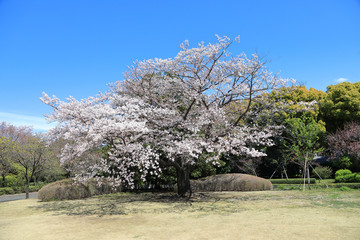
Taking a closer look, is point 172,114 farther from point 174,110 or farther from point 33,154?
point 33,154

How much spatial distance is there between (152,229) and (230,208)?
447 centimetres

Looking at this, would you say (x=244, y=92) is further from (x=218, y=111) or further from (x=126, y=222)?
(x=126, y=222)

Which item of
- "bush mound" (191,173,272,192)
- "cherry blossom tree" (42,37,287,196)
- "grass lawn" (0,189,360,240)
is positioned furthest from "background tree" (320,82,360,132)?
"grass lawn" (0,189,360,240)

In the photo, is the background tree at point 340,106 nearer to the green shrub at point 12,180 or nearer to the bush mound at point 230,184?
the bush mound at point 230,184

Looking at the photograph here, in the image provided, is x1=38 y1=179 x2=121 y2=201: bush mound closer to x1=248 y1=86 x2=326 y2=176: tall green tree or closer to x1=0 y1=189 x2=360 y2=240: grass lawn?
x1=0 y1=189 x2=360 y2=240: grass lawn

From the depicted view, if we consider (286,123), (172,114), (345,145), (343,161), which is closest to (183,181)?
(172,114)

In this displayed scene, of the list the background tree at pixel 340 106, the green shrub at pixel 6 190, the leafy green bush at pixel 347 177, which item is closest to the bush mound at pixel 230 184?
the leafy green bush at pixel 347 177

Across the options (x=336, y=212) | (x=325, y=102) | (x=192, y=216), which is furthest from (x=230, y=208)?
(x=325, y=102)

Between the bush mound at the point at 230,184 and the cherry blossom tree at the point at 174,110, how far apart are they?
3.57 meters

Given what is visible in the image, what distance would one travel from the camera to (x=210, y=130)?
14.6 m

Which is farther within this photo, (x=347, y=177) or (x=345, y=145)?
(x=345, y=145)

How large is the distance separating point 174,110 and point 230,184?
765 cm

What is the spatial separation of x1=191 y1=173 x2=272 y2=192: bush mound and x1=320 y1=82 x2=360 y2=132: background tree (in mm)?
13546

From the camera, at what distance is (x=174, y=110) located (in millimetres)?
14438
